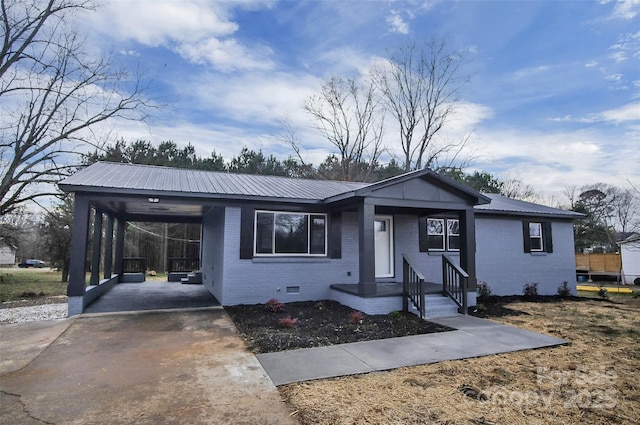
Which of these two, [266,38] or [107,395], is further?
[266,38]

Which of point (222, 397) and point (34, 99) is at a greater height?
point (34, 99)

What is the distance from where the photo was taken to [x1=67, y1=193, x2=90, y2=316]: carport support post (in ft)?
24.9

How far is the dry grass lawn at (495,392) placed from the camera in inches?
128

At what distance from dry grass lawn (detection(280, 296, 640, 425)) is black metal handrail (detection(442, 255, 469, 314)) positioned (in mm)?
2632

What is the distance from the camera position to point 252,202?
9047 mm

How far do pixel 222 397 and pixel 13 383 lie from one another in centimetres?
253

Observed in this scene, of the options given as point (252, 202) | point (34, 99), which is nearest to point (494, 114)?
point (252, 202)

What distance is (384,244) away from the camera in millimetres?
10484

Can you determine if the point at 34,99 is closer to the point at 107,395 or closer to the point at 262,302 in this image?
the point at 262,302

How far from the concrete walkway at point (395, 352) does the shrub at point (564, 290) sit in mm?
7328

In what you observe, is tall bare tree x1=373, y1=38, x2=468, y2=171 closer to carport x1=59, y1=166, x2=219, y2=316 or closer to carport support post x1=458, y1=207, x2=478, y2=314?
carport support post x1=458, y1=207, x2=478, y2=314

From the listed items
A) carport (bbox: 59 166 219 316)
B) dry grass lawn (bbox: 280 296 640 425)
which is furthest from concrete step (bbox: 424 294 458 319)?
carport (bbox: 59 166 219 316)

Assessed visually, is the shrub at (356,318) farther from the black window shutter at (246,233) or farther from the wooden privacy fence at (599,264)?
the wooden privacy fence at (599,264)

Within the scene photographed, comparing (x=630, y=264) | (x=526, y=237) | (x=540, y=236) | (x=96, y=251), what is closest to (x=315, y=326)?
(x=96, y=251)
